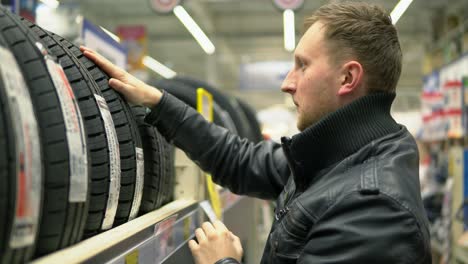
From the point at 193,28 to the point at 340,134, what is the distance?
1027 centimetres

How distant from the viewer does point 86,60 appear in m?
1.16

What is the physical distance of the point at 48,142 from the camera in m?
0.72

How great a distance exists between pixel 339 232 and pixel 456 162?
4.20 m

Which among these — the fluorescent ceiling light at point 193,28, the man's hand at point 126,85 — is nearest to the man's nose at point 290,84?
the man's hand at point 126,85

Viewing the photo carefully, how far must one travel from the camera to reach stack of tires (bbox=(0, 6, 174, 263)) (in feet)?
2.03

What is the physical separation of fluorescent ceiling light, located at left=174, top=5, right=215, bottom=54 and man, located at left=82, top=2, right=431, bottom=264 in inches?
320

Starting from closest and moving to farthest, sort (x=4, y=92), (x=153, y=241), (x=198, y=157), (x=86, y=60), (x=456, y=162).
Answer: (x=4, y=92)
(x=153, y=241)
(x=86, y=60)
(x=198, y=157)
(x=456, y=162)

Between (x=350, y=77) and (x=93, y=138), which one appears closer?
(x=93, y=138)

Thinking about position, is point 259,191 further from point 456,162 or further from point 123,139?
point 456,162

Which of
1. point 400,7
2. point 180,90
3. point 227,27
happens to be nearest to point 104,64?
point 180,90

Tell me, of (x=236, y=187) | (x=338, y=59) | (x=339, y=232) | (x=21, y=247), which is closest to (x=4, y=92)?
(x=21, y=247)

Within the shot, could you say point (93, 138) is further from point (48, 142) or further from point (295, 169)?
point (295, 169)

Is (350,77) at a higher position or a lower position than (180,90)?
higher

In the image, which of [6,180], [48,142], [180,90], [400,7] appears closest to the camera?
[6,180]
